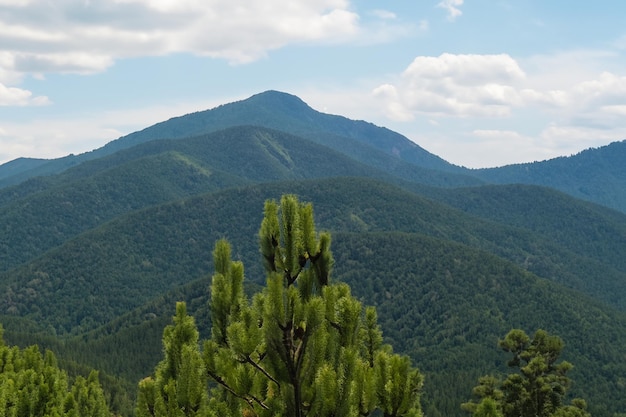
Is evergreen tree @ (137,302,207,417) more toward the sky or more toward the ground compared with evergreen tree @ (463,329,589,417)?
more toward the sky

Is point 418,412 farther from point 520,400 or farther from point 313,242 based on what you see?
point 520,400

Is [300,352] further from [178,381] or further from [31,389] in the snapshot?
[31,389]

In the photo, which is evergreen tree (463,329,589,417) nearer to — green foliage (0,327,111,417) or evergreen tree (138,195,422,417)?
green foliage (0,327,111,417)

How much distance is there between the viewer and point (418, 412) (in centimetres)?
1343

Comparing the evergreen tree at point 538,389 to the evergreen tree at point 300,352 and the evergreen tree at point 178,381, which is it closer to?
the evergreen tree at point 178,381

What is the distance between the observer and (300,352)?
1312 cm

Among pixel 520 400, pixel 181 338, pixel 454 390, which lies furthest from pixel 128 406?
pixel 181 338

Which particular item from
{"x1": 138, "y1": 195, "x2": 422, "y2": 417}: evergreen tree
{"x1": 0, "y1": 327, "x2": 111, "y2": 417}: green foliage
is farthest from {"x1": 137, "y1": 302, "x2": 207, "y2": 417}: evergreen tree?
{"x1": 0, "y1": 327, "x2": 111, "y2": 417}: green foliage

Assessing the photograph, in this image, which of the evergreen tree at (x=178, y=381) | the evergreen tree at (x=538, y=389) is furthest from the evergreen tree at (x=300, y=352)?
the evergreen tree at (x=538, y=389)

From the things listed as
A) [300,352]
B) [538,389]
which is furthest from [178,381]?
[538,389]

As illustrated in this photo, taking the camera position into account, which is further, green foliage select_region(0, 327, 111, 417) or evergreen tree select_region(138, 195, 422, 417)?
green foliage select_region(0, 327, 111, 417)

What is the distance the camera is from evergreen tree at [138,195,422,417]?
1280 centimetres

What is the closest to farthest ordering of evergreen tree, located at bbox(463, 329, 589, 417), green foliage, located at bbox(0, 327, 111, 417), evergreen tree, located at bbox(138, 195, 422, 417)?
evergreen tree, located at bbox(138, 195, 422, 417) < green foliage, located at bbox(0, 327, 111, 417) < evergreen tree, located at bbox(463, 329, 589, 417)

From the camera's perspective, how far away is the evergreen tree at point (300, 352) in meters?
12.8
